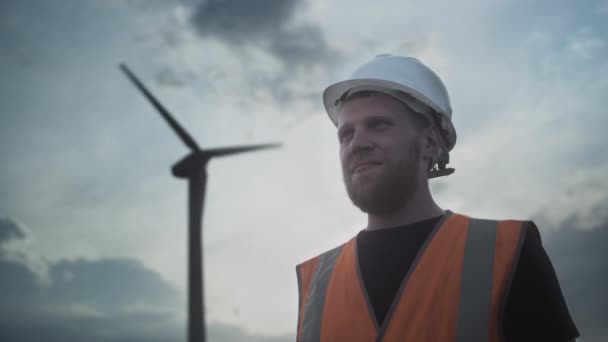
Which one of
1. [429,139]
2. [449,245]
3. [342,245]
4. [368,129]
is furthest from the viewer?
[342,245]

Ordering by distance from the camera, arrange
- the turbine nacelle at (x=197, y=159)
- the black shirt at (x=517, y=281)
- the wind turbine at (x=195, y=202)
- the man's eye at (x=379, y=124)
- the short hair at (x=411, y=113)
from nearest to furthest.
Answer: the black shirt at (x=517, y=281)
the man's eye at (x=379, y=124)
the short hair at (x=411, y=113)
the wind turbine at (x=195, y=202)
the turbine nacelle at (x=197, y=159)

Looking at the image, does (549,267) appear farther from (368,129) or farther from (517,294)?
(368,129)

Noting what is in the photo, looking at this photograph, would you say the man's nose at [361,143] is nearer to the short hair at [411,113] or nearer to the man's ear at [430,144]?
the short hair at [411,113]

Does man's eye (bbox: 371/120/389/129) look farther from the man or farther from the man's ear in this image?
the man's ear

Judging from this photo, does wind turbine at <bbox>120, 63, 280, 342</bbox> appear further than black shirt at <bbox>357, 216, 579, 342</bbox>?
Yes

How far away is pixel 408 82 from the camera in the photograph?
480 centimetres

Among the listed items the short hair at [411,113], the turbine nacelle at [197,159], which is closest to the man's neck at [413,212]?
the short hair at [411,113]

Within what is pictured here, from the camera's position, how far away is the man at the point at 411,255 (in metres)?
3.81

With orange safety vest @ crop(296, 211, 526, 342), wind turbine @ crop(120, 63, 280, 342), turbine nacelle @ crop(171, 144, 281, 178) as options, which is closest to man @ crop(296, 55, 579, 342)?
orange safety vest @ crop(296, 211, 526, 342)

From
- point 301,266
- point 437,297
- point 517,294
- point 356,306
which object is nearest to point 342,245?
point 301,266

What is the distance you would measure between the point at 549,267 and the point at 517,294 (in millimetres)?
396

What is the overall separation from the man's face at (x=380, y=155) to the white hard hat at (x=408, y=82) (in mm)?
150

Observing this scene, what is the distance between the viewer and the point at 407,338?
382 cm

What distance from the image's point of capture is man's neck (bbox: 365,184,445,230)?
4660mm
